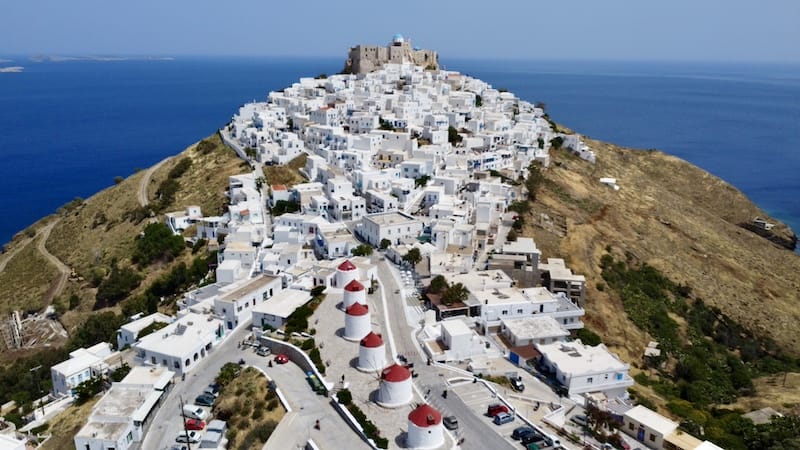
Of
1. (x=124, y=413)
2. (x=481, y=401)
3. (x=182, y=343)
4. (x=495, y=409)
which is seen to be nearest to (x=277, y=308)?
(x=182, y=343)

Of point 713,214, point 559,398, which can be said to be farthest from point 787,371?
point 713,214

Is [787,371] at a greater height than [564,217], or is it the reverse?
[564,217]

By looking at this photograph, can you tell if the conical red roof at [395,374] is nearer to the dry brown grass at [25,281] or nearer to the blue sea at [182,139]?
the dry brown grass at [25,281]

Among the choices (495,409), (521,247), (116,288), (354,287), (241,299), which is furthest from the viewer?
(116,288)

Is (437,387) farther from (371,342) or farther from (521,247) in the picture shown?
(521,247)

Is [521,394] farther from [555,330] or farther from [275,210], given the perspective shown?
[275,210]
